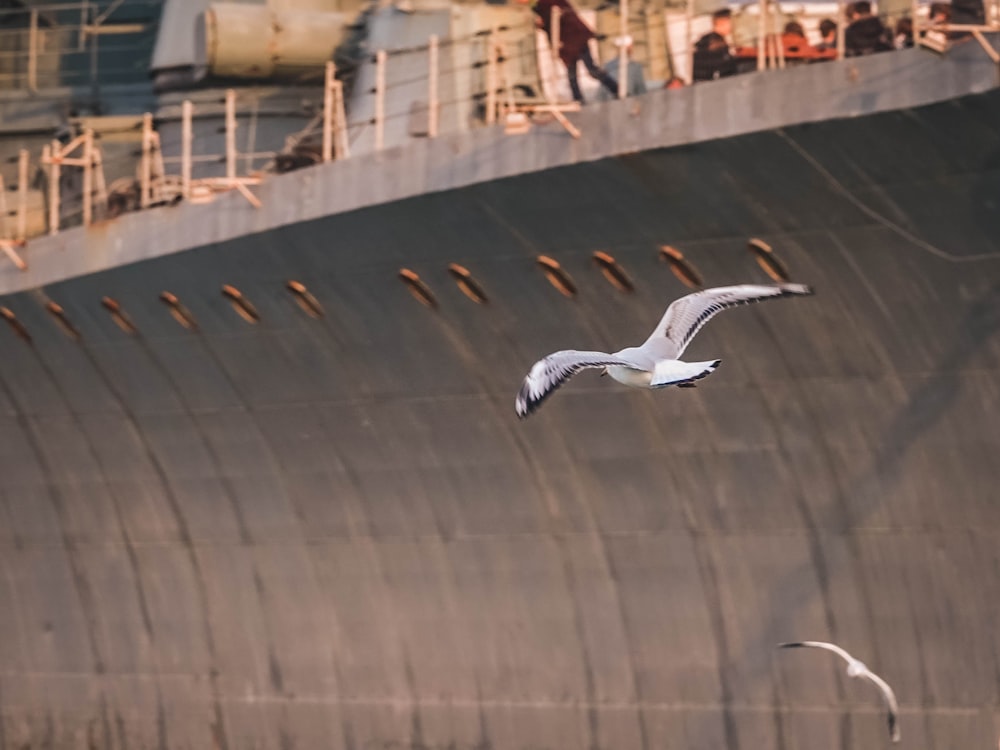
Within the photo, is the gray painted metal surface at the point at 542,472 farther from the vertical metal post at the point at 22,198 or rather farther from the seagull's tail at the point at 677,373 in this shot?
the seagull's tail at the point at 677,373

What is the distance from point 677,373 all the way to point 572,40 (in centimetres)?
785

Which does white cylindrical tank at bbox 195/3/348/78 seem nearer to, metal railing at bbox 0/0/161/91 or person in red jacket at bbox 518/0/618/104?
metal railing at bbox 0/0/161/91

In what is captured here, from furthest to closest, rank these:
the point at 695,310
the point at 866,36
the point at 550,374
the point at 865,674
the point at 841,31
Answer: the point at 866,36
the point at 841,31
the point at 865,674
the point at 695,310
the point at 550,374

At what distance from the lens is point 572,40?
18250 millimetres

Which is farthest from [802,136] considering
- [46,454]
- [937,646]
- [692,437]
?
[46,454]

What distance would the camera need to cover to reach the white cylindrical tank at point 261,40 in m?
23.0

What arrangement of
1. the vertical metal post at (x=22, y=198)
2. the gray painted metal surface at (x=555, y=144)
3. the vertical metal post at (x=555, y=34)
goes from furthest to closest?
the vertical metal post at (x=22, y=198)
the vertical metal post at (x=555, y=34)
the gray painted metal surface at (x=555, y=144)

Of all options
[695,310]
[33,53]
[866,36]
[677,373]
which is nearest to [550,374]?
[677,373]

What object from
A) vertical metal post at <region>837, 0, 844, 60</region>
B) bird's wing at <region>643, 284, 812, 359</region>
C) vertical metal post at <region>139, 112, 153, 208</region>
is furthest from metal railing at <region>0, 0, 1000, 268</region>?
bird's wing at <region>643, 284, 812, 359</region>

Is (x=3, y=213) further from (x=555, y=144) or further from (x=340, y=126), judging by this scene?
(x=555, y=144)

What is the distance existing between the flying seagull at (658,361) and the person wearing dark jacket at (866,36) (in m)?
4.29

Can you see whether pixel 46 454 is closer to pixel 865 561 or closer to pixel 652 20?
pixel 652 20

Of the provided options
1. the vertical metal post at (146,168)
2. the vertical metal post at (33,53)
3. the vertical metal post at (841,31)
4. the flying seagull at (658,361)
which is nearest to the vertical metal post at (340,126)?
the vertical metal post at (146,168)

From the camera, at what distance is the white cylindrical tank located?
75.3 feet
